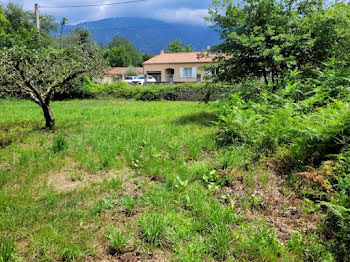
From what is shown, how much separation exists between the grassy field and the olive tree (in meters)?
2.53

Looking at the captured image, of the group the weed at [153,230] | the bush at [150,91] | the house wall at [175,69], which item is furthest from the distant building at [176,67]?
the weed at [153,230]

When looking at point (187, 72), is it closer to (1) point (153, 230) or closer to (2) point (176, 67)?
(2) point (176, 67)

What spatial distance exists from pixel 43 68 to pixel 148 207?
249 inches

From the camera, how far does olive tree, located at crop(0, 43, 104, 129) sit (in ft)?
21.2

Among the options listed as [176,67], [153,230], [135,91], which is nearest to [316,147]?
[153,230]

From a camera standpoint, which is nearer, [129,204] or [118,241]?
[118,241]

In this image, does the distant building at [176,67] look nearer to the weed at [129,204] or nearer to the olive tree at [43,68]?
the olive tree at [43,68]

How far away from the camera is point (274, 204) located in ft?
9.63

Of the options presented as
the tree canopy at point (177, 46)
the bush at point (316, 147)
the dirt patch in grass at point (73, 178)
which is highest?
the tree canopy at point (177, 46)

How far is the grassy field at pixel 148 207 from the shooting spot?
7.24 ft

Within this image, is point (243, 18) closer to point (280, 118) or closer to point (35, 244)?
point (280, 118)

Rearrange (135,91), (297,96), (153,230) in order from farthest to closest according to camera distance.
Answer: (135,91) < (297,96) < (153,230)

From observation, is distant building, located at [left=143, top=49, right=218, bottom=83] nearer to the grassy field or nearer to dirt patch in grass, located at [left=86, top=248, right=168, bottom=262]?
the grassy field

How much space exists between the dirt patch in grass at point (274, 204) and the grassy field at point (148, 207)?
0.01m
